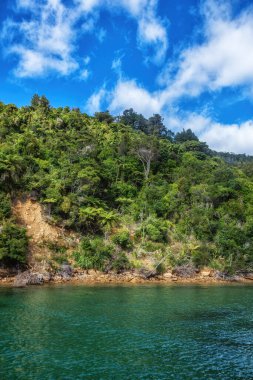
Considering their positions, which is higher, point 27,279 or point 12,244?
point 12,244

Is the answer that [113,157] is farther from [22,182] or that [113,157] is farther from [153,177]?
[22,182]

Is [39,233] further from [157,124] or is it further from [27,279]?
[157,124]

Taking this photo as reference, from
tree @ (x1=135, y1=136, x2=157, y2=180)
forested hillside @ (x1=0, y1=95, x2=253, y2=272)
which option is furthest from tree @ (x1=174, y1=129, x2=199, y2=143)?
tree @ (x1=135, y1=136, x2=157, y2=180)

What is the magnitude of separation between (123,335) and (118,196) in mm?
36480

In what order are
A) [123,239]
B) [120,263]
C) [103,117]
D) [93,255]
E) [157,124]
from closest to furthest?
[120,263] < [93,255] < [123,239] < [103,117] < [157,124]

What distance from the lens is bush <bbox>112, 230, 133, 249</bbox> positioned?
4744cm

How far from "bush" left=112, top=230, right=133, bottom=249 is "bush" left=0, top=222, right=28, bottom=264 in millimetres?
12080

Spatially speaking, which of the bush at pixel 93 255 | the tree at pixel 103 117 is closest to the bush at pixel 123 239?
A: the bush at pixel 93 255

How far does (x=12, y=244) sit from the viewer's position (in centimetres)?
3869

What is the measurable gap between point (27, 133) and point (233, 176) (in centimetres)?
3504

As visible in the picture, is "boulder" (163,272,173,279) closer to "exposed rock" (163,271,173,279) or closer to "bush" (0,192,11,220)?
"exposed rock" (163,271,173,279)

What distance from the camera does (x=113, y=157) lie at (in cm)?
6262

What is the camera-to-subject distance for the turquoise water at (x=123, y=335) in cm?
1598

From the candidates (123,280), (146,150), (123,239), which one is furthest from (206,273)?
(146,150)
